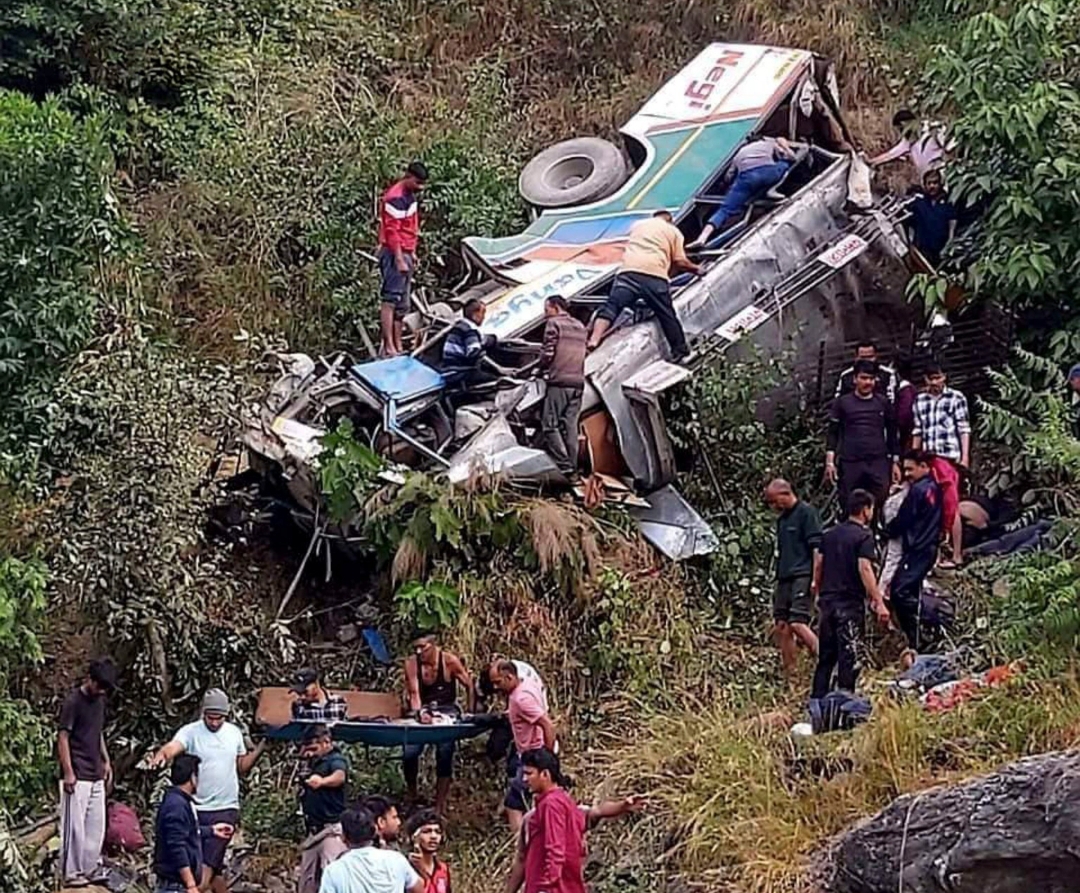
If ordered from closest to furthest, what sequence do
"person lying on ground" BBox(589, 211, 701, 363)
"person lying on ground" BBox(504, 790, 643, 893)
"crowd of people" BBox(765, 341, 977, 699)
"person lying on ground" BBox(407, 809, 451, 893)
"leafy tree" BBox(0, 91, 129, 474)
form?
1. "person lying on ground" BBox(407, 809, 451, 893)
2. "person lying on ground" BBox(504, 790, 643, 893)
3. "crowd of people" BBox(765, 341, 977, 699)
4. "leafy tree" BBox(0, 91, 129, 474)
5. "person lying on ground" BBox(589, 211, 701, 363)

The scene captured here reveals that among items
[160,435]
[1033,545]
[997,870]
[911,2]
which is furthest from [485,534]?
[911,2]

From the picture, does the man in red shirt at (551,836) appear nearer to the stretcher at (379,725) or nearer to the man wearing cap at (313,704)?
the stretcher at (379,725)

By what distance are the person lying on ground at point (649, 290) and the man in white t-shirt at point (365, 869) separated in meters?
5.00

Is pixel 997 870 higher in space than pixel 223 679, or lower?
higher

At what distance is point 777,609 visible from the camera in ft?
33.1

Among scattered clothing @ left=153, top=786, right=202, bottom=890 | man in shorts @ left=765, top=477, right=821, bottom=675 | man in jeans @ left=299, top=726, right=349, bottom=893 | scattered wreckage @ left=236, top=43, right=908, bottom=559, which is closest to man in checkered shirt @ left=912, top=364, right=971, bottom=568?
man in shorts @ left=765, top=477, right=821, bottom=675

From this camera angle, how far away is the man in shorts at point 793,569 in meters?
9.63

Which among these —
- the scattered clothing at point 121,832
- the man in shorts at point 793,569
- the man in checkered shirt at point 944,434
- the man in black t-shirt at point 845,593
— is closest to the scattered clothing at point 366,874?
the scattered clothing at point 121,832

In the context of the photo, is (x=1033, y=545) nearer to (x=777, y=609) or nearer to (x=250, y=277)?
(x=777, y=609)

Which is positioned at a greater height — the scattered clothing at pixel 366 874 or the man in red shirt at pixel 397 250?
the scattered clothing at pixel 366 874

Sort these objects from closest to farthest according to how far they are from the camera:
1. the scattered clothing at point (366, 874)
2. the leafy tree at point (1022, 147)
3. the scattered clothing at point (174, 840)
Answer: the scattered clothing at point (366, 874) < the scattered clothing at point (174, 840) < the leafy tree at point (1022, 147)

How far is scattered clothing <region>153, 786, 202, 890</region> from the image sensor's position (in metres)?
7.81

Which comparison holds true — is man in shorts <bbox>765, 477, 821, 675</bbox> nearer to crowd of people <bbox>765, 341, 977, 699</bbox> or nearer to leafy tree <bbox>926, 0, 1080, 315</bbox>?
crowd of people <bbox>765, 341, 977, 699</bbox>

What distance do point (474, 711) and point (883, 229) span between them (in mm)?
4712
